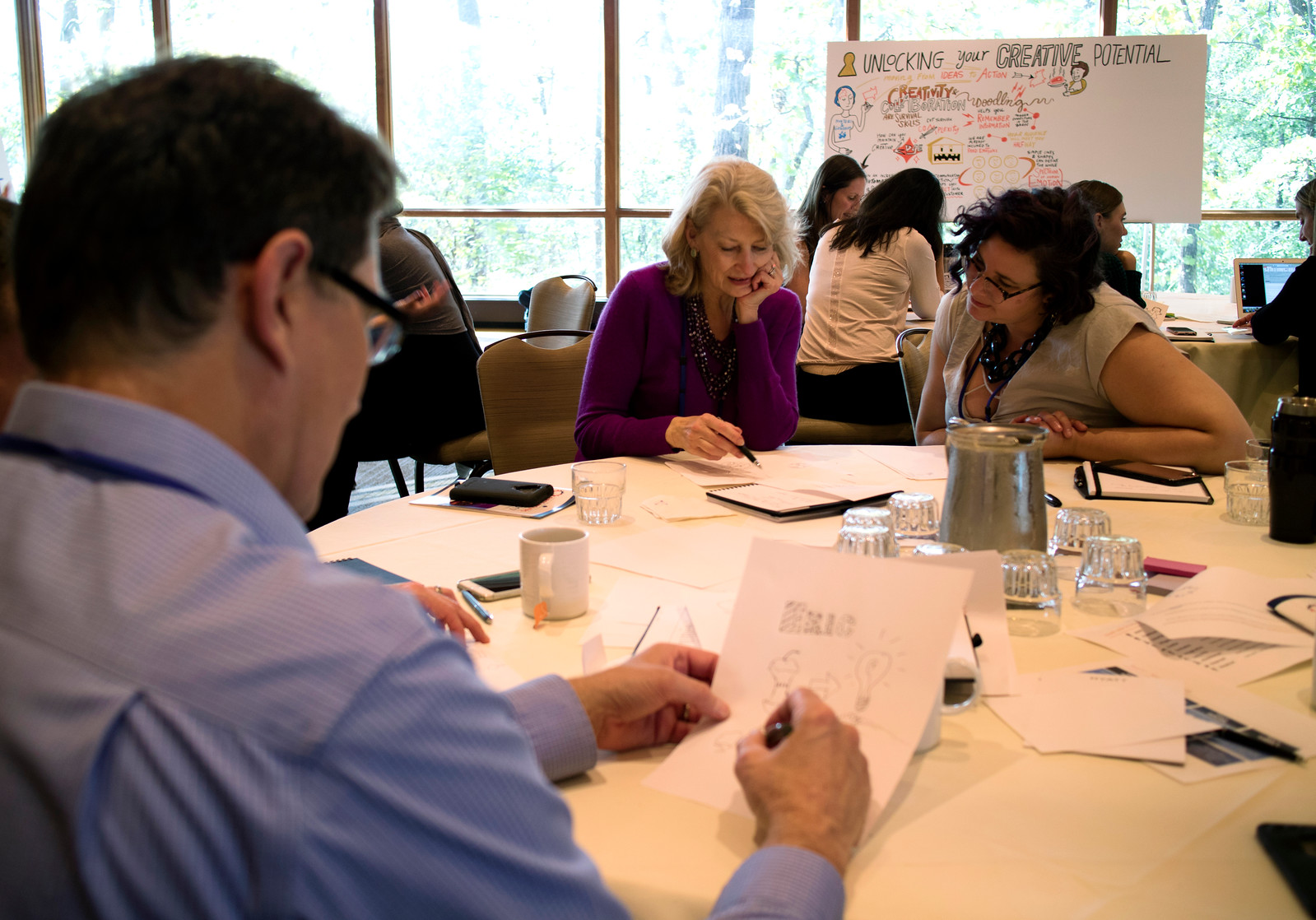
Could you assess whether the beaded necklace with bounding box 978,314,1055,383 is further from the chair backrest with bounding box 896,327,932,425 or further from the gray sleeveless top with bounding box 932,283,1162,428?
the chair backrest with bounding box 896,327,932,425

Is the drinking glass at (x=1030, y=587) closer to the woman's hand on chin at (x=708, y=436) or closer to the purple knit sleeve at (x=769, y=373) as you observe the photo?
the woman's hand on chin at (x=708, y=436)

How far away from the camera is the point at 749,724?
934 mm

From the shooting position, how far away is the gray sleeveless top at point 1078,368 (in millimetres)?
2125

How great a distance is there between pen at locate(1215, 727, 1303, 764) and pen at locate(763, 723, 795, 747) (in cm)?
45

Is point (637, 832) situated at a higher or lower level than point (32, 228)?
lower

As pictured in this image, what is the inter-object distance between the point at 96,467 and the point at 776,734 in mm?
577

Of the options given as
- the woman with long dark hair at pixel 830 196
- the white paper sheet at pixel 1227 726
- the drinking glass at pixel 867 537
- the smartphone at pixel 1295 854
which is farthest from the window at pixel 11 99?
the smartphone at pixel 1295 854

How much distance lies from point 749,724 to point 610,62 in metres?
6.54

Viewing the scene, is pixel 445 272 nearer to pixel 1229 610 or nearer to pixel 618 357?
pixel 618 357

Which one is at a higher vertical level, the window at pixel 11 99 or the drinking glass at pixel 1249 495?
the window at pixel 11 99

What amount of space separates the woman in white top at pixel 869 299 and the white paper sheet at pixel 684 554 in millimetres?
2419

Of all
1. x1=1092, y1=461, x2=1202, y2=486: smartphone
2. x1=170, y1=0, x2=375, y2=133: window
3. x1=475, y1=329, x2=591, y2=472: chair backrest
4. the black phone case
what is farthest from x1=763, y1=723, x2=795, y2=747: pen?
x1=170, y1=0, x2=375, y2=133: window

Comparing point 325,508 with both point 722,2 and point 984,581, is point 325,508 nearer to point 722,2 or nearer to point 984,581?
point 984,581

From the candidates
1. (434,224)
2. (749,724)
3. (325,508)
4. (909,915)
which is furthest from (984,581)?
(434,224)
